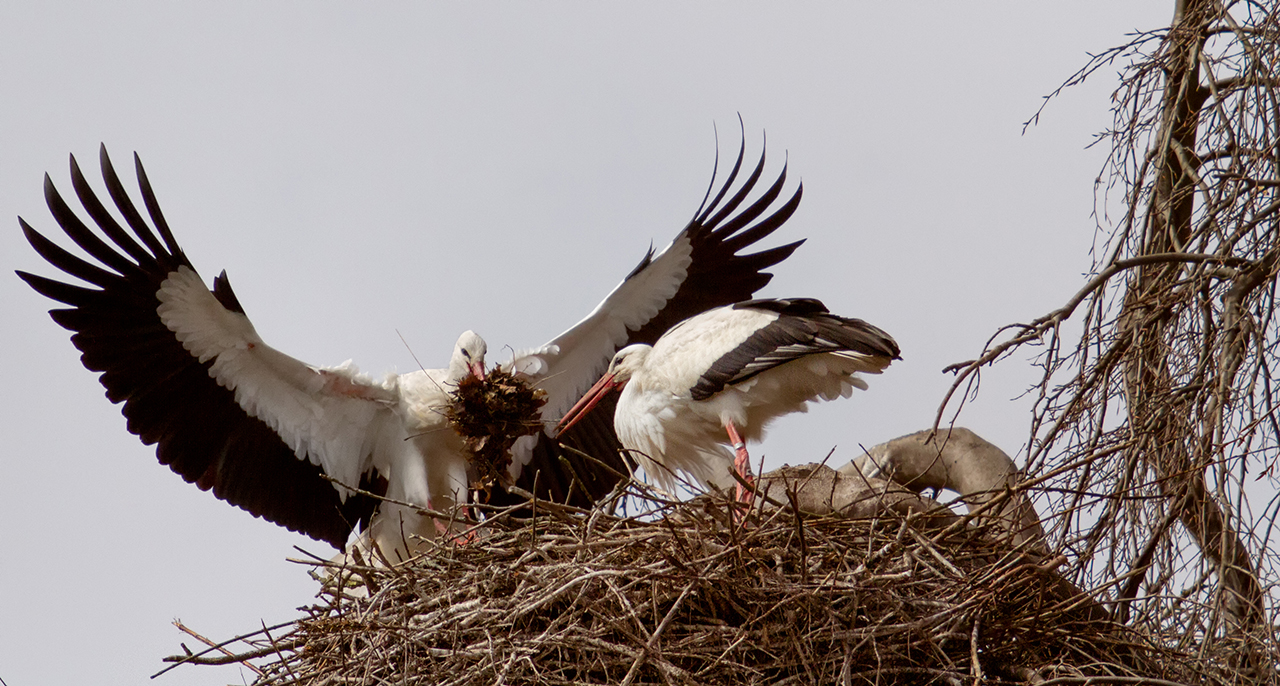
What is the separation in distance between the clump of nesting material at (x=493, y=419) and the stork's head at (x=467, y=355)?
24 cm

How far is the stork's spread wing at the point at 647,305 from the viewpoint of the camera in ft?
24.0

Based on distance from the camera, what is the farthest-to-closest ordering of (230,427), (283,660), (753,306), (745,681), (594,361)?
(594,361)
(230,427)
(753,306)
(283,660)
(745,681)

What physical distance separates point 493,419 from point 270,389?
3.69 feet

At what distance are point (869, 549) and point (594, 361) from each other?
3308mm


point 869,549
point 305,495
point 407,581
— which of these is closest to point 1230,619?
point 869,549

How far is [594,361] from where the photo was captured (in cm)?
745

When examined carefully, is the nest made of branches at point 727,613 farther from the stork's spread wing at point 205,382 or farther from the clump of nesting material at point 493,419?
the stork's spread wing at point 205,382

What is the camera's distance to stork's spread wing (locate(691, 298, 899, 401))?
5.65 metres

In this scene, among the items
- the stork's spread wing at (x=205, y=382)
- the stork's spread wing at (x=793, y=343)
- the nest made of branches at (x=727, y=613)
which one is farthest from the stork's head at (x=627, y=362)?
the nest made of branches at (x=727, y=613)

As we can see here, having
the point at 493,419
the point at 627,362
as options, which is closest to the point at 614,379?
the point at 627,362

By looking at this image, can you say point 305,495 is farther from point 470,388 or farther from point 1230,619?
point 1230,619

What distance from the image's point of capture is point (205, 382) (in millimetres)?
6523

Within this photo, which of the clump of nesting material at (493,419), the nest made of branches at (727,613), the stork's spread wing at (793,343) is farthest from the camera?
the clump of nesting material at (493,419)

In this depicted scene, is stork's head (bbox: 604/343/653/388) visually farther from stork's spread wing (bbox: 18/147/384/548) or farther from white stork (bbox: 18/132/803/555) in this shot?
stork's spread wing (bbox: 18/147/384/548)
